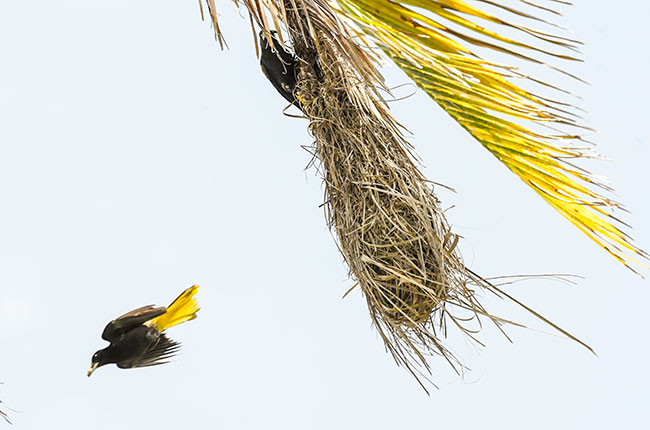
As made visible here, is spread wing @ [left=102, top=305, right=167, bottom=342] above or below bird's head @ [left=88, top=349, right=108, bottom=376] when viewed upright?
above

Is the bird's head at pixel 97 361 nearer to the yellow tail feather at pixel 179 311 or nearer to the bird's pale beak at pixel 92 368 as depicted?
the bird's pale beak at pixel 92 368

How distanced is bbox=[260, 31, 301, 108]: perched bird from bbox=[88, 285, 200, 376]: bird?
0.37m

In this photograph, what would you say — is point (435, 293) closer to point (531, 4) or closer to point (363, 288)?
point (363, 288)

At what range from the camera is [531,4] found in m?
0.93

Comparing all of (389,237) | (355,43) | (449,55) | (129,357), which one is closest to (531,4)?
(449,55)

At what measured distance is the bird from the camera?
120 cm

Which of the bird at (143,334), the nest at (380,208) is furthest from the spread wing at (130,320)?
the nest at (380,208)

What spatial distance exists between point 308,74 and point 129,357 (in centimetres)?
55

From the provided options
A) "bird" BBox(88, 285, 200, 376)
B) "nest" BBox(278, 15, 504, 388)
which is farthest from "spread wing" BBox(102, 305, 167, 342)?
"nest" BBox(278, 15, 504, 388)

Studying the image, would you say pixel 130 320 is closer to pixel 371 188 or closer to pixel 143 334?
pixel 143 334

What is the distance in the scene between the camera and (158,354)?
4.13 feet

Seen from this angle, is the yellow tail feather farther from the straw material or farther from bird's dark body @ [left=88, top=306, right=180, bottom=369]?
the straw material

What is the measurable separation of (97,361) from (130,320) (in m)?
0.10

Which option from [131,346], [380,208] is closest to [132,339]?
[131,346]
